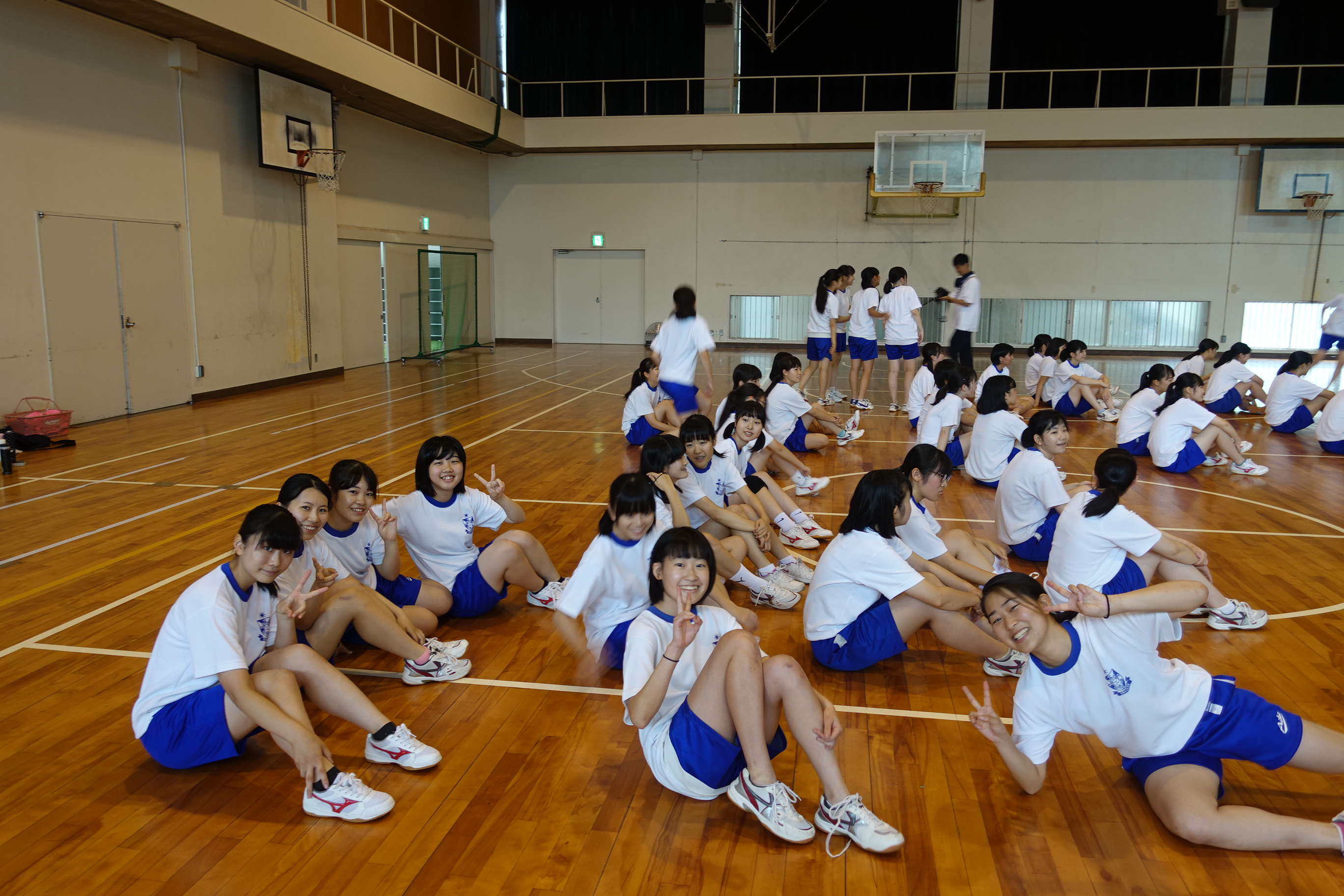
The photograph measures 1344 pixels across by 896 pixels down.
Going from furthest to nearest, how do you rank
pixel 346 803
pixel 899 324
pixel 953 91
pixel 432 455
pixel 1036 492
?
pixel 953 91
pixel 899 324
pixel 1036 492
pixel 432 455
pixel 346 803

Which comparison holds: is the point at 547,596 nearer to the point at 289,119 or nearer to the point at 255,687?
the point at 255,687

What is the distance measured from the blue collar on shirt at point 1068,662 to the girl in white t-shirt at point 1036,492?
247 cm

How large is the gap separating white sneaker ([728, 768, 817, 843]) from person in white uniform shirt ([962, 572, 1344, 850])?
58 cm

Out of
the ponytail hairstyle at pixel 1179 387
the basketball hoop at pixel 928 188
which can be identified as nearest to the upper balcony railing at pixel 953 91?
the basketball hoop at pixel 928 188

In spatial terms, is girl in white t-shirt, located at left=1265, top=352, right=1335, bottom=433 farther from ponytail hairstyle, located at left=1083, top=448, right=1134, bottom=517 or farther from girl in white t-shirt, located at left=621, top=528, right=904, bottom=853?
girl in white t-shirt, located at left=621, top=528, right=904, bottom=853

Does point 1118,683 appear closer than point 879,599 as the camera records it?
Yes

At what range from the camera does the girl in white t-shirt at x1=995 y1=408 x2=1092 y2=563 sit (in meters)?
5.20

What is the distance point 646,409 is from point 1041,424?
4.18 meters

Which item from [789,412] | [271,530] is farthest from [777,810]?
[789,412]

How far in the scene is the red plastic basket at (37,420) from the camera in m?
8.75

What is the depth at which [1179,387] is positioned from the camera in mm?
8055

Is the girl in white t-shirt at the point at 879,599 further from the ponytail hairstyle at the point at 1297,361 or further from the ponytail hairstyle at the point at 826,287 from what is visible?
the ponytail hairstyle at the point at 826,287

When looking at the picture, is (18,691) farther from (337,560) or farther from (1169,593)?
(1169,593)

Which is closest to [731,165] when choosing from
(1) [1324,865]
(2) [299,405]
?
(2) [299,405]
